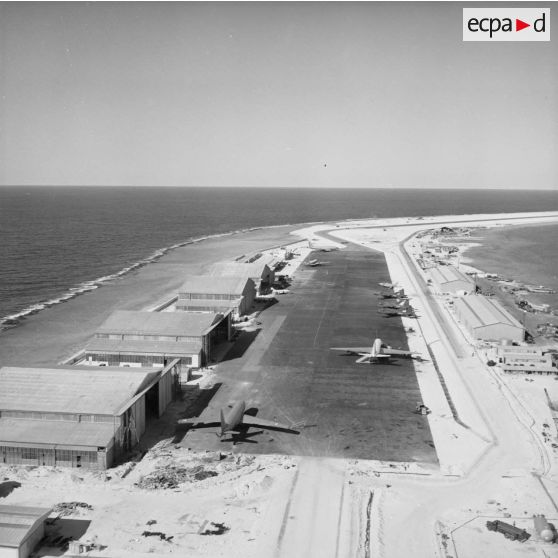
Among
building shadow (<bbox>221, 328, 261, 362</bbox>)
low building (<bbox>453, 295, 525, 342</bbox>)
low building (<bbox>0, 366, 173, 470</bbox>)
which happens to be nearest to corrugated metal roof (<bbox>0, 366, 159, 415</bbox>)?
low building (<bbox>0, 366, 173, 470</bbox>)

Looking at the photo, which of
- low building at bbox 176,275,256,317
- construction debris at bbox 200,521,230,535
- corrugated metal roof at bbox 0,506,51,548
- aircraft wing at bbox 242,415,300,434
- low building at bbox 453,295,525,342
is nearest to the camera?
corrugated metal roof at bbox 0,506,51,548

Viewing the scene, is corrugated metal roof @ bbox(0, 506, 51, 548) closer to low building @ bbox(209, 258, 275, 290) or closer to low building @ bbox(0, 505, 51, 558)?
low building @ bbox(0, 505, 51, 558)

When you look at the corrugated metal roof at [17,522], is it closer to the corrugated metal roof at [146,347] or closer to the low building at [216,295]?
the corrugated metal roof at [146,347]

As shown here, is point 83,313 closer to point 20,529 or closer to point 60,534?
point 60,534

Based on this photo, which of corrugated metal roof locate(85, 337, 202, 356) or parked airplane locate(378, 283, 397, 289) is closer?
corrugated metal roof locate(85, 337, 202, 356)

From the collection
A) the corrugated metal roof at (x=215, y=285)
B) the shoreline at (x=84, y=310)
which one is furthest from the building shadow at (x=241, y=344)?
the shoreline at (x=84, y=310)

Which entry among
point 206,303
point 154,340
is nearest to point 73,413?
point 154,340
